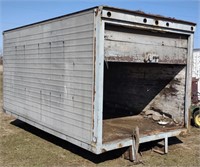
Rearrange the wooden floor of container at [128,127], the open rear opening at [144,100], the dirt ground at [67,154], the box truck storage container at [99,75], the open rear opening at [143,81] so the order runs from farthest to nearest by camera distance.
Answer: the open rear opening at [144,100], the wooden floor of container at [128,127], the dirt ground at [67,154], the open rear opening at [143,81], the box truck storage container at [99,75]

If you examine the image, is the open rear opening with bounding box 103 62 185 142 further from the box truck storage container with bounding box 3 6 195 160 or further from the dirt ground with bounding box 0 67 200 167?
the dirt ground with bounding box 0 67 200 167

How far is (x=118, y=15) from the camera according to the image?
178 inches

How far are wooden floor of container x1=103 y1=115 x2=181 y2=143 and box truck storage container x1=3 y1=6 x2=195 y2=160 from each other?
2 cm

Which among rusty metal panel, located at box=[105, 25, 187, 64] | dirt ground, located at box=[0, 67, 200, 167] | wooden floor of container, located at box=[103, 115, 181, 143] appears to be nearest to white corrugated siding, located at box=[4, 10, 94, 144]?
rusty metal panel, located at box=[105, 25, 187, 64]

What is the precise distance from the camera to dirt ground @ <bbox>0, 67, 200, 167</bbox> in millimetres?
5168

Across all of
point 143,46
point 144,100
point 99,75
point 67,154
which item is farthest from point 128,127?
point 99,75

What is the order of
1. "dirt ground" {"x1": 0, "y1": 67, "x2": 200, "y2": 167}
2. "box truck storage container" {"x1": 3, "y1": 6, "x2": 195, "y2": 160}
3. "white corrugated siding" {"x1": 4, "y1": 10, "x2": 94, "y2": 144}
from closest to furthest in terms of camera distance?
1. "box truck storage container" {"x1": 3, "y1": 6, "x2": 195, "y2": 160}
2. "white corrugated siding" {"x1": 4, "y1": 10, "x2": 94, "y2": 144}
3. "dirt ground" {"x1": 0, "y1": 67, "x2": 200, "y2": 167}

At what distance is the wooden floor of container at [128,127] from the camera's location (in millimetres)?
5278

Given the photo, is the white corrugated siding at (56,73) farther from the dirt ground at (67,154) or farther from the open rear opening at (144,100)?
the open rear opening at (144,100)

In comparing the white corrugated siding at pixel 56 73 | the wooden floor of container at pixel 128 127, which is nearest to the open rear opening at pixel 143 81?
the wooden floor of container at pixel 128 127

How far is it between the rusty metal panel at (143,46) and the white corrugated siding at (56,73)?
0.42m

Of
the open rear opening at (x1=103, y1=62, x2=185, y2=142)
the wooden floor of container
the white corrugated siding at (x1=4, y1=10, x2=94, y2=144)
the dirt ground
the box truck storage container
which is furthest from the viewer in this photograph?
the open rear opening at (x1=103, y1=62, x2=185, y2=142)

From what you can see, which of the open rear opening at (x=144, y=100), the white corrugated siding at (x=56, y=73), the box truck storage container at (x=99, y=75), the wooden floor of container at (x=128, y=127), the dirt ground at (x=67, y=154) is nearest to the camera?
the box truck storage container at (x=99, y=75)

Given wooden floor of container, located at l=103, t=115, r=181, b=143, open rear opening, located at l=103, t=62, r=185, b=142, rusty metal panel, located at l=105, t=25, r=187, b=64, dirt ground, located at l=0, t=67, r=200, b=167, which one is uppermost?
→ rusty metal panel, located at l=105, t=25, r=187, b=64
